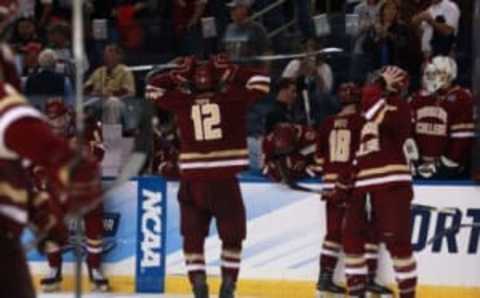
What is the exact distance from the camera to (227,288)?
10758 mm

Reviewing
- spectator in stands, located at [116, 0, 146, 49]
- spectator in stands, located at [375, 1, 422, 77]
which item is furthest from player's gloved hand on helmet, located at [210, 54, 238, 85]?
spectator in stands, located at [116, 0, 146, 49]

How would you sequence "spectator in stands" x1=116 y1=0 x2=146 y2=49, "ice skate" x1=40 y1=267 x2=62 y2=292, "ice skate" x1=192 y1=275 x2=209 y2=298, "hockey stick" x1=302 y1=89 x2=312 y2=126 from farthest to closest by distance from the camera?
"spectator in stands" x1=116 y1=0 x2=146 y2=49 → "hockey stick" x1=302 y1=89 x2=312 y2=126 → "ice skate" x1=40 y1=267 x2=62 y2=292 → "ice skate" x1=192 y1=275 x2=209 y2=298

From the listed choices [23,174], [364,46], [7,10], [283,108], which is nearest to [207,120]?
[283,108]

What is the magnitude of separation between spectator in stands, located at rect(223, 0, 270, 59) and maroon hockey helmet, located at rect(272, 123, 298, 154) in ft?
5.49

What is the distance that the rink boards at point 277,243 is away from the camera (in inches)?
455

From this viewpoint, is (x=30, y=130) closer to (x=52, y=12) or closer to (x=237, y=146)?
(x=237, y=146)

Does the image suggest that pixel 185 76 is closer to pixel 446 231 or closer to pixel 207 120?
pixel 207 120

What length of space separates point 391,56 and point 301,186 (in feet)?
6.28

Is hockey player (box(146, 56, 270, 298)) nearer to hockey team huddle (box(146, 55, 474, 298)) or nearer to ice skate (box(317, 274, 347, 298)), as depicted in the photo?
hockey team huddle (box(146, 55, 474, 298))

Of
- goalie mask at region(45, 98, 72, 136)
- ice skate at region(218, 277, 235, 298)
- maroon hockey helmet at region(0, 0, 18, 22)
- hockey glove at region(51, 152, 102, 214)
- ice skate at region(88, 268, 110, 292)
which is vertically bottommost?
ice skate at region(88, 268, 110, 292)

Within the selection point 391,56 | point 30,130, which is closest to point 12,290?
point 30,130

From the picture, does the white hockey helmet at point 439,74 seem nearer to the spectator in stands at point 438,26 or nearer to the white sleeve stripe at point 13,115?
the spectator in stands at point 438,26

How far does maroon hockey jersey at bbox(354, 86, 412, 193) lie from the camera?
10383 mm

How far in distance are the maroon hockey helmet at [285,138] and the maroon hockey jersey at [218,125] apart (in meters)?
1.37
